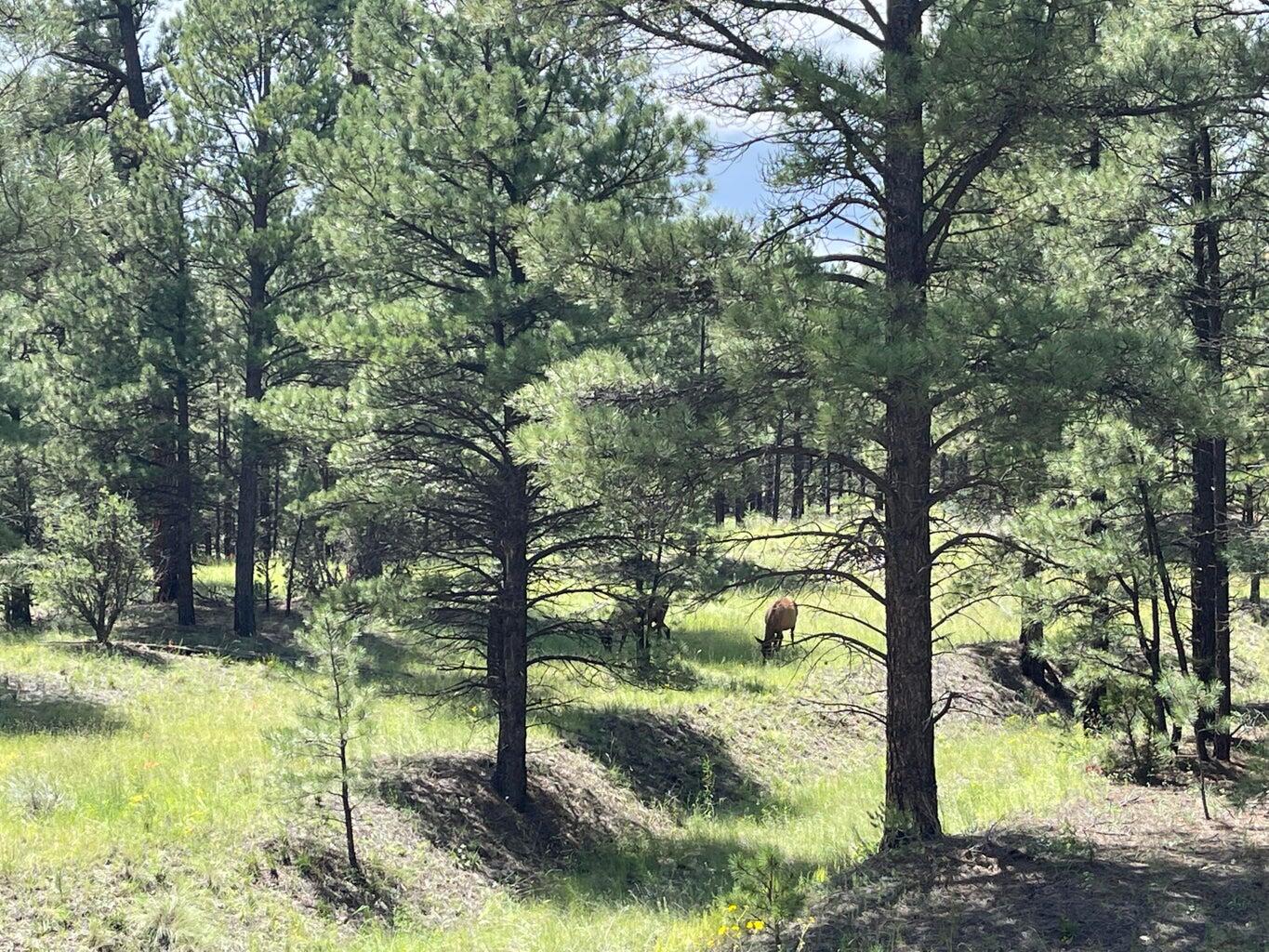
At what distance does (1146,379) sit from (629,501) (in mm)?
3925

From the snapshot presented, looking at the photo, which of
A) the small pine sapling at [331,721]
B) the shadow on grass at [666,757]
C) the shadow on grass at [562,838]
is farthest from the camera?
the shadow on grass at [666,757]

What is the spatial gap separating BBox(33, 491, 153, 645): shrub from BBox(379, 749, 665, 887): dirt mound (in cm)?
841

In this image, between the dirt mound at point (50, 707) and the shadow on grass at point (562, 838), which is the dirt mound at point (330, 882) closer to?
the shadow on grass at point (562, 838)

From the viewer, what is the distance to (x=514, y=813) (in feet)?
41.5

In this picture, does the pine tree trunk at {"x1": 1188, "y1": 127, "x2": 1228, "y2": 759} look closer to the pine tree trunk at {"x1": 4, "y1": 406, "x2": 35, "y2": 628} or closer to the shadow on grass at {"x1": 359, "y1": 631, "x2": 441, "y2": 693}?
the shadow on grass at {"x1": 359, "y1": 631, "x2": 441, "y2": 693}

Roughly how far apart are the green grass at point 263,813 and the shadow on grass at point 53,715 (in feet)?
0.18

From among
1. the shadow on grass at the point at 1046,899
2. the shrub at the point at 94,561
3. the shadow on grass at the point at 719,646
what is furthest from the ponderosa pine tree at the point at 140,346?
the shadow on grass at the point at 1046,899

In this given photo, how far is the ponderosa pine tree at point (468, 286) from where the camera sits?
12.2m

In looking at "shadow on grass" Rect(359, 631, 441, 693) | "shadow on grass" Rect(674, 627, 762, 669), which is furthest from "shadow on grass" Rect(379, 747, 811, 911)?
"shadow on grass" Rect(674, 627, 762, 669)

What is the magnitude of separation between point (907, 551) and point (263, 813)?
6978 mm

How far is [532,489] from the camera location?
1284 centimetres

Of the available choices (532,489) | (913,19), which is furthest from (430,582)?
(913,19)

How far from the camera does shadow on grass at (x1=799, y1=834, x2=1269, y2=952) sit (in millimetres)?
6555

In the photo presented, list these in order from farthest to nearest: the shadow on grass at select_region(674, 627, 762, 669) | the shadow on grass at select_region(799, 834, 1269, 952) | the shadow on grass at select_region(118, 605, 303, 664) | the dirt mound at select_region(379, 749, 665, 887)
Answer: the shadow on grass at select_region(674, 627, 762, 669) → the shadow on grass at select_region(118, 605, 303, 664) → the dirt mound at select_region(379, 749, 665, 887) → the shadow on grass at select_region(799, 834, 1269, 952)
